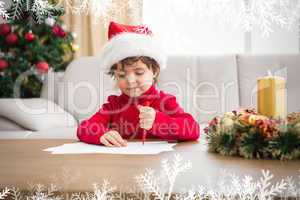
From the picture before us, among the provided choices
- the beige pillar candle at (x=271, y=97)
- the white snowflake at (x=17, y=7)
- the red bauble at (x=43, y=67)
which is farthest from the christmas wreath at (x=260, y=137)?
the red bauble at (x=43, y=67)

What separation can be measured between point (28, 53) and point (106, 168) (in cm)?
227

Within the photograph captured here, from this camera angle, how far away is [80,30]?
312 centimetres

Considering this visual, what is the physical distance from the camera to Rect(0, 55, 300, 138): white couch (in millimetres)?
2092

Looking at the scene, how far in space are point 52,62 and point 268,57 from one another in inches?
54.6

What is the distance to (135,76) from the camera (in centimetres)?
120

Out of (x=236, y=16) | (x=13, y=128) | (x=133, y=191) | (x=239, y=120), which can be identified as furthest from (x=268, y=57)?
(x=133, y=191)

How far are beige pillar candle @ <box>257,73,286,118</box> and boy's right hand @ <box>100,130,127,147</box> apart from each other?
1.01 ft

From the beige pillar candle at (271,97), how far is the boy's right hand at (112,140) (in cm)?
31

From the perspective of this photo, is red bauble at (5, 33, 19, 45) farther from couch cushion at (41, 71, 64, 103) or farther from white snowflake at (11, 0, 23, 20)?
white snowflake at (11, 0, 23, 20)

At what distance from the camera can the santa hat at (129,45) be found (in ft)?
3.89

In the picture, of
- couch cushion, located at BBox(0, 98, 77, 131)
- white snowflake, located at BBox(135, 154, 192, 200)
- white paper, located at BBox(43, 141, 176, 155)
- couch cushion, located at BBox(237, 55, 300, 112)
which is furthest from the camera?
couch cushion, located at BBox(237, 55, 300, 112)

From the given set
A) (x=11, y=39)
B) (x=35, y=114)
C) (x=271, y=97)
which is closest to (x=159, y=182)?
(x=271, y=97)

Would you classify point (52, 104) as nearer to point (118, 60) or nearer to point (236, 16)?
point (118, 60)

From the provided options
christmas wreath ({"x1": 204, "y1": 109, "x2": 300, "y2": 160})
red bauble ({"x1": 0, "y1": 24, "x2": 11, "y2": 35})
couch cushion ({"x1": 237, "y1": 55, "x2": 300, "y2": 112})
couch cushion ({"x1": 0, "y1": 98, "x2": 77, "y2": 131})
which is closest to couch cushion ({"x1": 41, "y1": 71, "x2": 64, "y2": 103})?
couch cushion ({"x1": 0, "y1": 98, "x2": 77, "y2": 131})
